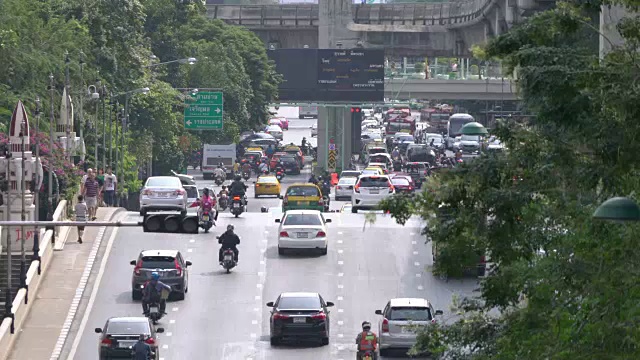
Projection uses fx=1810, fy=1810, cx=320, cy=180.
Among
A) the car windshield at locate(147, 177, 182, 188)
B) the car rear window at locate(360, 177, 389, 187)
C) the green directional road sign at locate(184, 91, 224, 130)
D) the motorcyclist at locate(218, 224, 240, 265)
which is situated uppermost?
the green directional road sign at locate(184, 91, 224, 130)

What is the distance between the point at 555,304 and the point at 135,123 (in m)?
62.6

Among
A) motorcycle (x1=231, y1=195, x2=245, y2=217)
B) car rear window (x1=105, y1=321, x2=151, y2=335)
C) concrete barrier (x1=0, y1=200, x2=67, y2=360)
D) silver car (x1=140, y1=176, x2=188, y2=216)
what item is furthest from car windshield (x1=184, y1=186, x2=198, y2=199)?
car rear window (x1=105, y1=321, x2=151, y2=335)

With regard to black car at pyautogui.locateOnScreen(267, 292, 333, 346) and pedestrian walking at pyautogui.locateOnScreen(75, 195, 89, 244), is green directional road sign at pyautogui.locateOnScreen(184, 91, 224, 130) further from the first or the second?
black car at pyautogui.locateOnScreen(267, 292, 333, 346)

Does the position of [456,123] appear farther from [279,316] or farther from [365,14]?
[279,316]

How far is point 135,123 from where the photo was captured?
277 ft

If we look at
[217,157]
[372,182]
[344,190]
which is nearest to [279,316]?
[372,182]

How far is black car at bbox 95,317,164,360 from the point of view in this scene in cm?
3822

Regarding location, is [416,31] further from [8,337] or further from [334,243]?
[8,337]

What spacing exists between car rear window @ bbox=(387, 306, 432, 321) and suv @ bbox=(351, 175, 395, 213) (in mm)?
22923

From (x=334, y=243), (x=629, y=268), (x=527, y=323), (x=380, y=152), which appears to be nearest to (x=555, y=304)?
(x=527, y=323)

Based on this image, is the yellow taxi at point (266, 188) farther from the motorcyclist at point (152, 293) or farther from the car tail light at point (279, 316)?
the car tail light at point (279, 316)

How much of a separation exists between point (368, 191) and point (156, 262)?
18.9 m

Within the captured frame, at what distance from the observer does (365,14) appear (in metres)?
116

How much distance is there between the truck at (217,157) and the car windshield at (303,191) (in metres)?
33.0
